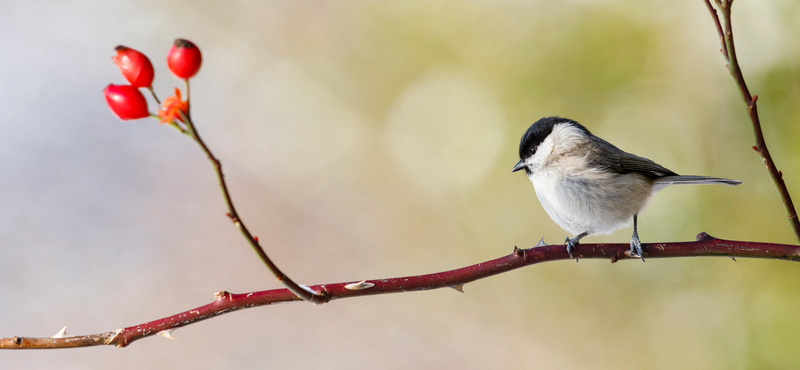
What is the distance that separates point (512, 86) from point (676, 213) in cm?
71

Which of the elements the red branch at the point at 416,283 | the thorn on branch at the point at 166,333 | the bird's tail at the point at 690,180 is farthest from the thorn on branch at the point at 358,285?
the bird's tail at the point at 690,180

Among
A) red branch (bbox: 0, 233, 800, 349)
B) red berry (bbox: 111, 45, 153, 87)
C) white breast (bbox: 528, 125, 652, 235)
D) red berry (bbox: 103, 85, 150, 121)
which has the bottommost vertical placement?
red branch (bbox: 0, 233, 800, 349)

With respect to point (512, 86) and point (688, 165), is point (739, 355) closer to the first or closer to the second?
point (688, 165)

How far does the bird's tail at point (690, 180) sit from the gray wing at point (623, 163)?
28mm

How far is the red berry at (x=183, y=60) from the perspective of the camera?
1.84 ft

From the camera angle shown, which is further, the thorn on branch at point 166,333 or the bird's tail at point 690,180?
the bird's tail at point 690,180

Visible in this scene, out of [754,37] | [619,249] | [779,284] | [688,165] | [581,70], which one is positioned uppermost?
[581,70]

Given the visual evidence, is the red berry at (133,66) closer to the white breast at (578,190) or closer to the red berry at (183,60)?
the red berry at (183,60)

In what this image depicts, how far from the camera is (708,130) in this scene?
1.80m

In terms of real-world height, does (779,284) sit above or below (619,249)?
below

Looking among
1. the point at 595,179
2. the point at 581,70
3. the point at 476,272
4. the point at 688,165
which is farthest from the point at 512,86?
the point at 476,272

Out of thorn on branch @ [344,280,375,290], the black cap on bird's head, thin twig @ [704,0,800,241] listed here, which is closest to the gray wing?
the black cap on bird's head

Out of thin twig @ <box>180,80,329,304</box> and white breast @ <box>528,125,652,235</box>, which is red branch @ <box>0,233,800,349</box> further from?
white breast @ <box>528,125,652,235</box>

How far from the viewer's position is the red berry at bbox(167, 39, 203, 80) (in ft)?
1.84
